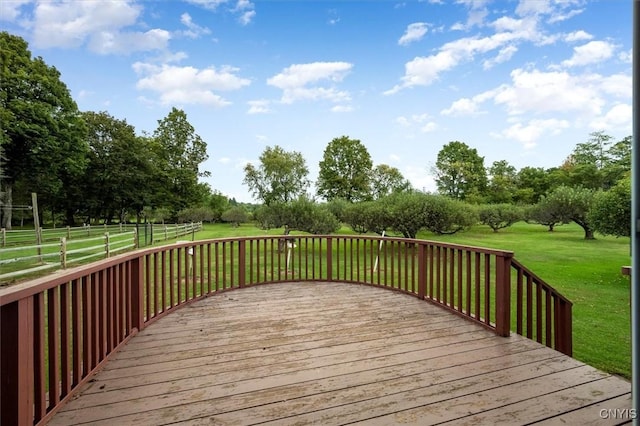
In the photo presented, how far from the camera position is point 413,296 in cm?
438

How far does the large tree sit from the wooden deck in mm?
16291

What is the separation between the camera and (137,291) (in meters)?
2.96

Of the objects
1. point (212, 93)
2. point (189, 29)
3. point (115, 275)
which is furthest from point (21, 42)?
point (115, 275)

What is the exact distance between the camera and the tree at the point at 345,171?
83.6 ft

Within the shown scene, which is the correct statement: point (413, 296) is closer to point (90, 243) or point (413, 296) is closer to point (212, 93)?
point (212, 93)

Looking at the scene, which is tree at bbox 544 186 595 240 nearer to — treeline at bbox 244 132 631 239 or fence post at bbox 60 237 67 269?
treeline at bbox 244 132 631 239

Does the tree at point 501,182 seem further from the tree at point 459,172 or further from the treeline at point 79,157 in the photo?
the treeline at point 79,157

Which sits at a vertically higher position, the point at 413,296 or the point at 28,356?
the point at 28,356

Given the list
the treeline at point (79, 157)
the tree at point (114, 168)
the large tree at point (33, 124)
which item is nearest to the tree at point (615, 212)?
the treeline at point (79, 157)

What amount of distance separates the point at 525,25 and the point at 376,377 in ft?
31.2

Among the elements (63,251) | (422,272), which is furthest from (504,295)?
(63,251)

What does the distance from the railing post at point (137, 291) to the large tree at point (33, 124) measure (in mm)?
15396

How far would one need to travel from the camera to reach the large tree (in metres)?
14.3

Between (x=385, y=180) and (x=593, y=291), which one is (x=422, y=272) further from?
(x=385, y=180)
